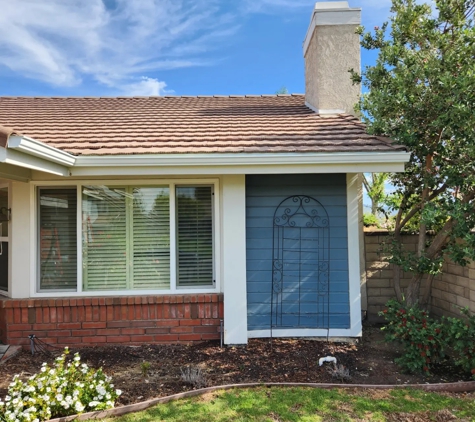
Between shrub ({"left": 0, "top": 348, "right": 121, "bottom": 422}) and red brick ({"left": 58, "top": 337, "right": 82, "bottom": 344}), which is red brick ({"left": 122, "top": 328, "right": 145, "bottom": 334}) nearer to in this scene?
red brick ({"left": 58, "top": 337, "right": 82, "bottom": 344})

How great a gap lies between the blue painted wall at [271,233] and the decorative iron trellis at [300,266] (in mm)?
77

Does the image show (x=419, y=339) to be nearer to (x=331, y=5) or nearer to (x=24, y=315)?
(x=24, y=315)

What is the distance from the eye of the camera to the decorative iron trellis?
5121mm

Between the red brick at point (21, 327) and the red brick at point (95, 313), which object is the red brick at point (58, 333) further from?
the red brick at point (95, 313)

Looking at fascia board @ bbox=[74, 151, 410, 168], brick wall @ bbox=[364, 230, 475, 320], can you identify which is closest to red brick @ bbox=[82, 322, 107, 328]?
fascia board @ bbox=[74, 151, 410, 168]

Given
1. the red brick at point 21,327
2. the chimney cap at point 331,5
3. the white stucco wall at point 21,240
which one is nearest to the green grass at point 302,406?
the red brick at point 21,327

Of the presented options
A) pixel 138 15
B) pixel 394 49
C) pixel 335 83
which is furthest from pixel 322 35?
pixel 138 15

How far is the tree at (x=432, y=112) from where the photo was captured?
431 cm

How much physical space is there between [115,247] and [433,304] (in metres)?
5.18

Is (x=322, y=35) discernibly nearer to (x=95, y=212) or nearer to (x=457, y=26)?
(x=457, y=26)

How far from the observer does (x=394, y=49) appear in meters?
4.93

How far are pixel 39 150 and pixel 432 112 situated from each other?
4.77m

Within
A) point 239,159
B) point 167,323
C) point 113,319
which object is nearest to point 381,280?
point 239,159

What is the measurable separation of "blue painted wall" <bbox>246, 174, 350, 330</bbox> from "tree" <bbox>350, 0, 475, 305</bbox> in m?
0.84
